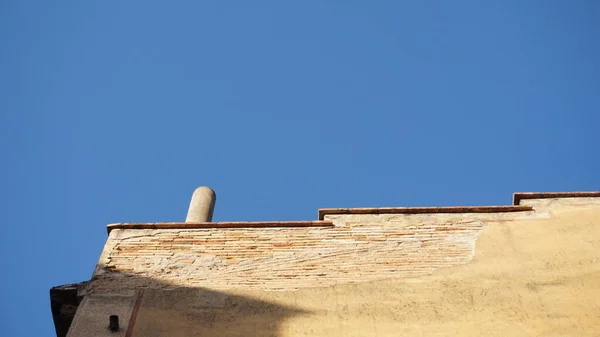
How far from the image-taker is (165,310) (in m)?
8.02

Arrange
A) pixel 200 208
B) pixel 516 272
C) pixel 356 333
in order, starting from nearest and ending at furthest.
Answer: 1. pixel 356 333
2. pixel 516 272
3. pixel 200 208

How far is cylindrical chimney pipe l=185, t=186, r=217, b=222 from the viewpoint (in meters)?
10.5

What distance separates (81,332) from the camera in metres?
7.73

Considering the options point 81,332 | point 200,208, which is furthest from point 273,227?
point 81,332

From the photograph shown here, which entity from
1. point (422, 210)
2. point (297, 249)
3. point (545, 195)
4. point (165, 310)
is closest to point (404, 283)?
point (297, 249)

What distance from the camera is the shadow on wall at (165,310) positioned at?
7.75 metres

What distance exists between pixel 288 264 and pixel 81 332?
197cm

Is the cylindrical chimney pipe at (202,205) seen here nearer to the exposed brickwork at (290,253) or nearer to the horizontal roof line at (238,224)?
the horizontal roof line at (238,224)

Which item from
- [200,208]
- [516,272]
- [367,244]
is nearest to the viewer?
[516,272]

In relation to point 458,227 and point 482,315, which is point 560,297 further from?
point 458,227

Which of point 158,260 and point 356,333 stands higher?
point 158,260

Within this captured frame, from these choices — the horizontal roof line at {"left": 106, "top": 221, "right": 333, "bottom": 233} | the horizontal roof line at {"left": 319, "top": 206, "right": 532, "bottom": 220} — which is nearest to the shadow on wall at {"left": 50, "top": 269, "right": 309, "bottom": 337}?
the horizontal roof line at {"left": 106, "top": 221, "right": 333, "bottom": 233}

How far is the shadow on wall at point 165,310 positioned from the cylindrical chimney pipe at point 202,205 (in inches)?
76.6

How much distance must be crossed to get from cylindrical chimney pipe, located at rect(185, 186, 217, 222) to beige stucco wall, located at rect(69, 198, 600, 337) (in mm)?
1232
